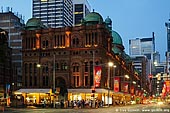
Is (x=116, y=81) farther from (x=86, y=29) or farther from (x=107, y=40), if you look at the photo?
(x=107, y=40)

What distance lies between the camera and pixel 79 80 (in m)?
124

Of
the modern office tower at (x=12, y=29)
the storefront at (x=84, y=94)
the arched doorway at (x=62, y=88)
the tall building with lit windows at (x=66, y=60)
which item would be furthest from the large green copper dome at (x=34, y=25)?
the modern office tower at (x=12, y=29)

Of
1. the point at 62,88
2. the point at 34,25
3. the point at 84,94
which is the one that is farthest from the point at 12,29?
the point at 84,94

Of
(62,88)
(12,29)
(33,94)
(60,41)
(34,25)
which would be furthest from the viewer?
(12,29)

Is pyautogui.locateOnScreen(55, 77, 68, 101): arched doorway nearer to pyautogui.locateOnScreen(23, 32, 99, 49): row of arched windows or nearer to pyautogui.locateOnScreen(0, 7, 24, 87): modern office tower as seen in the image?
pyautogui.locateOnScreen(23, 32, 99, 49): row of arched windows

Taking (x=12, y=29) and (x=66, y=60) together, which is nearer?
(x=66, y=60)

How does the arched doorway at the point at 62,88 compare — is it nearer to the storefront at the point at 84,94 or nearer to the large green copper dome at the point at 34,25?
the storefront at the point at 84,94

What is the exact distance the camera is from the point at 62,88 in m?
124

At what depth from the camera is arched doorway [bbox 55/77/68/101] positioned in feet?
401

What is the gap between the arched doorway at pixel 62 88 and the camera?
12209 centimetres

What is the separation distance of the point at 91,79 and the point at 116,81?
68.9ft

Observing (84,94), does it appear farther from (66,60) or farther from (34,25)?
(34,25)

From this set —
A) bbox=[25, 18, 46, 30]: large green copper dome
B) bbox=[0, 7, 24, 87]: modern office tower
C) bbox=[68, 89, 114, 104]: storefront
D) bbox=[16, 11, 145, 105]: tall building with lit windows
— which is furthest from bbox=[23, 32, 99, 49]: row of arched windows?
bbox=[0, 7, 24, 87]: modern office tower

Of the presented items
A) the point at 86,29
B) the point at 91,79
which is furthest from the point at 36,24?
the point at 91,79
